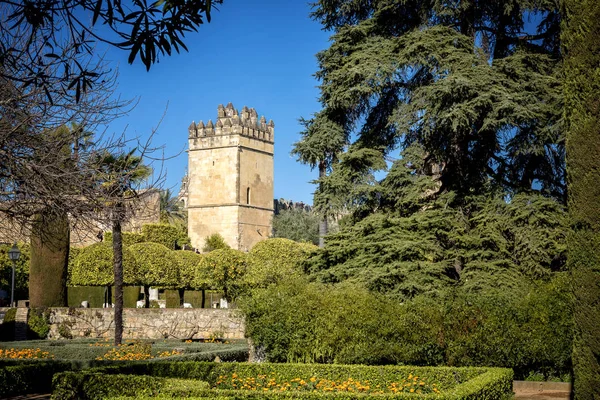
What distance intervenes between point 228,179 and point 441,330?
1620 inches

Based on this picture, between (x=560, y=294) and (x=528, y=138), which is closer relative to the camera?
(x=560, y=294)

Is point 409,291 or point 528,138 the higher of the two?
point 528,138

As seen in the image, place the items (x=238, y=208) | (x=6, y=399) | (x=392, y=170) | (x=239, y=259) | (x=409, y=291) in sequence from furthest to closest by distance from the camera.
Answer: (x=238, y=208) < (x=239, y=259) < (x=392, y=170) < (x=409, y=291) < (x=6, y=399)

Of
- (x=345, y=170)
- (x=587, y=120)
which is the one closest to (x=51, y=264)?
(x=345, y=170)

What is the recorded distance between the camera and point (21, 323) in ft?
69.8

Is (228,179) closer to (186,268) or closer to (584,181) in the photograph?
(186,268)

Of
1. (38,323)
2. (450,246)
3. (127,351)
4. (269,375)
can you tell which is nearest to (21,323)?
(38,323)

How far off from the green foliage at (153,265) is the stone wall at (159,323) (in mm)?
7052

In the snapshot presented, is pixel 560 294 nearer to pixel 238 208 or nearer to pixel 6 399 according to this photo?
pixel 6 399

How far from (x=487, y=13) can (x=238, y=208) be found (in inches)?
1477

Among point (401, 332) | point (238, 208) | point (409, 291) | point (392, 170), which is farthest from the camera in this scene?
point (238, 208)

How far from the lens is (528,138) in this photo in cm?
1530

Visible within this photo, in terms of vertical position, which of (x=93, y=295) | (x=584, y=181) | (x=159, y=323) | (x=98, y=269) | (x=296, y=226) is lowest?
(x=159, y=323)

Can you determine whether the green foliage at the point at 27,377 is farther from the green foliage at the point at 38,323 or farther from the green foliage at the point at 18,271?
the green foliage at the point at 18,271
